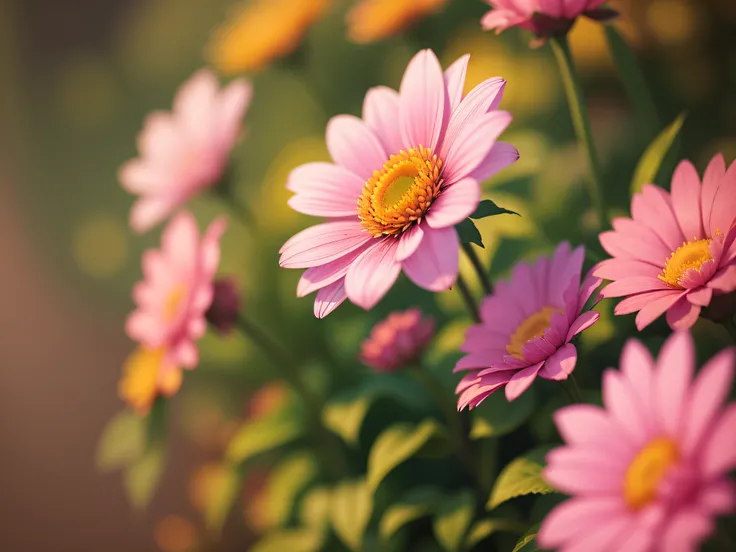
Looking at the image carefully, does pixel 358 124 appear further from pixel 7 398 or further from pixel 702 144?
pixel 7 398

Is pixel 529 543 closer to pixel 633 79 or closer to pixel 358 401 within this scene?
pixel 358 401

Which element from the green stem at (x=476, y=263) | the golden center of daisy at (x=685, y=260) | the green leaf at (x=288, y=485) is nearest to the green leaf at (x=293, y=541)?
the green leaf at (x=288, y=485)

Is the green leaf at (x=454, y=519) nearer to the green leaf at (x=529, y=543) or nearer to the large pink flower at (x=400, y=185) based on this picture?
the green leaf at (x=529, y=543)

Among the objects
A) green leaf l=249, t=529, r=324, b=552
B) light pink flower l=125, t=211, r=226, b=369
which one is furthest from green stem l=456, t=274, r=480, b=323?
green leaf l=249, t=529, r=324, b=552

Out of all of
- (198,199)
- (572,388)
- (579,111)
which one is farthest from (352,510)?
(198,199)

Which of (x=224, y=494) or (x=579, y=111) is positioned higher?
(x=579, y=111)

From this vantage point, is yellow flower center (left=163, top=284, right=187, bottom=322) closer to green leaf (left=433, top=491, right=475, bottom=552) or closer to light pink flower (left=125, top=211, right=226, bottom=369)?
light pink flower (left=125, top=211, right=226, bottom=369)
